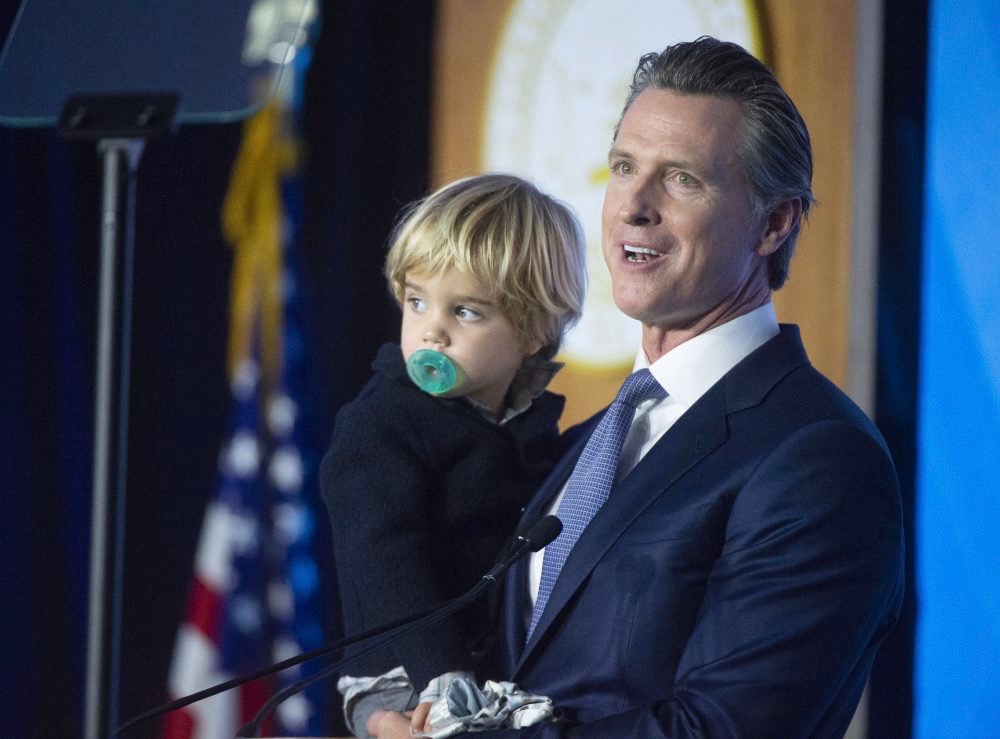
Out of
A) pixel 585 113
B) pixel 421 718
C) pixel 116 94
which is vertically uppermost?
pixel 585 113

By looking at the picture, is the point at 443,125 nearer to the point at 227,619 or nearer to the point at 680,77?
the point at 227,619

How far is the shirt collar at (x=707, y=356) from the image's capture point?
1497mm

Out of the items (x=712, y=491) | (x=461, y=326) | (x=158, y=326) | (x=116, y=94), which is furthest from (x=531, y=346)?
(x=158, y=326)

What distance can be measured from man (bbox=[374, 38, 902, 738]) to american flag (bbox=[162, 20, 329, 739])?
1.96 m

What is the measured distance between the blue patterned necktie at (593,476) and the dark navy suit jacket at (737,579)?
0.14 ft

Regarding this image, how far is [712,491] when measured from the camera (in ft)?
4.35

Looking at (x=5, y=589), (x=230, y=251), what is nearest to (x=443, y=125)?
(x=230, y=251)

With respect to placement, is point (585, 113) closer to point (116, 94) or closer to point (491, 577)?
point (491, 577)

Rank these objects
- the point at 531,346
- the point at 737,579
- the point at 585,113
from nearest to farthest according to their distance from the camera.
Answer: the point at 737,579
the point at 531,346
the point at 585,113

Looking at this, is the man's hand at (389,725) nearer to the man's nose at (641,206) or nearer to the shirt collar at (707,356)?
the shirt collar at (707,356)

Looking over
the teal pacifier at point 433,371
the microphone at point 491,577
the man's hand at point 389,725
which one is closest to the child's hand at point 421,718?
the man's hand at point 389,725

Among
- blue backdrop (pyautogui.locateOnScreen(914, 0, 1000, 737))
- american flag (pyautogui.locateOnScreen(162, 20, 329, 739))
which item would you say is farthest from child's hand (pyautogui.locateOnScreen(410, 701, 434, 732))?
american flag (pyautogui.locateOnScreen(162, 20, 329, 739))

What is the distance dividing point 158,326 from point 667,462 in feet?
8.41

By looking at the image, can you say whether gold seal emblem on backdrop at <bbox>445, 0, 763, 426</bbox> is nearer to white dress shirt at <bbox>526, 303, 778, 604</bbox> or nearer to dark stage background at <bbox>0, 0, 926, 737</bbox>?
dark stage background at <bbox>0, 0, 926, 737</bbox>
